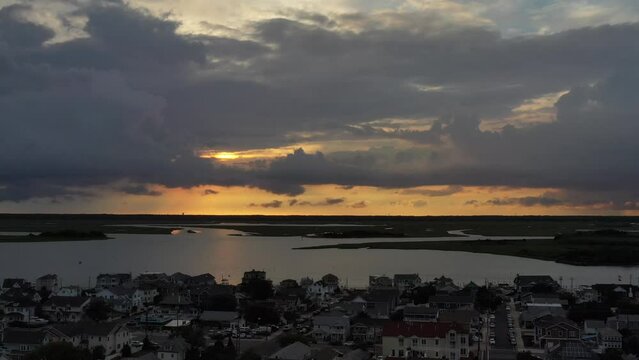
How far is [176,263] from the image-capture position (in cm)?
6444

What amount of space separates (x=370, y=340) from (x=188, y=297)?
12.8m

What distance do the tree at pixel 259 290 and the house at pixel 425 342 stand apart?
1438 cm

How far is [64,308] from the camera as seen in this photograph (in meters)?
35.0

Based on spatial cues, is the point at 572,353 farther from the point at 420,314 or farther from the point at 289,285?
the point at 289,285

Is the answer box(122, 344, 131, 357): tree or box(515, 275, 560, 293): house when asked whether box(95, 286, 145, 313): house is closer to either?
box(122, 344, 131, 357): tree

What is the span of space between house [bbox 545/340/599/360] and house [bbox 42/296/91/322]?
21430mm

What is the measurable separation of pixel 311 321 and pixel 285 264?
2975 centimetres

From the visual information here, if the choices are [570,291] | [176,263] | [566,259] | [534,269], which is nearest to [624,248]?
[566,259]

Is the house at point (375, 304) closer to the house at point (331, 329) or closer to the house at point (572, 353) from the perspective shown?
the house at point (331, 329)

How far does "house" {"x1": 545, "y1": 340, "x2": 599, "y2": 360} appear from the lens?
76.4ft

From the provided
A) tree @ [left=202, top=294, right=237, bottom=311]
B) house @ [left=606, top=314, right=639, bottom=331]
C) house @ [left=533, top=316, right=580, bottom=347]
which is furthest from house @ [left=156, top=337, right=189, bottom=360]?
house @ [left=606, top=314, right=639, bottom=331]

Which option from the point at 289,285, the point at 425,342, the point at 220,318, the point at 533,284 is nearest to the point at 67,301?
the point at 220,318

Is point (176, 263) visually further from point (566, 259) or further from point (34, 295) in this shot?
point (566, 259)

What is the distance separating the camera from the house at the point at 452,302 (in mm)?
37812
